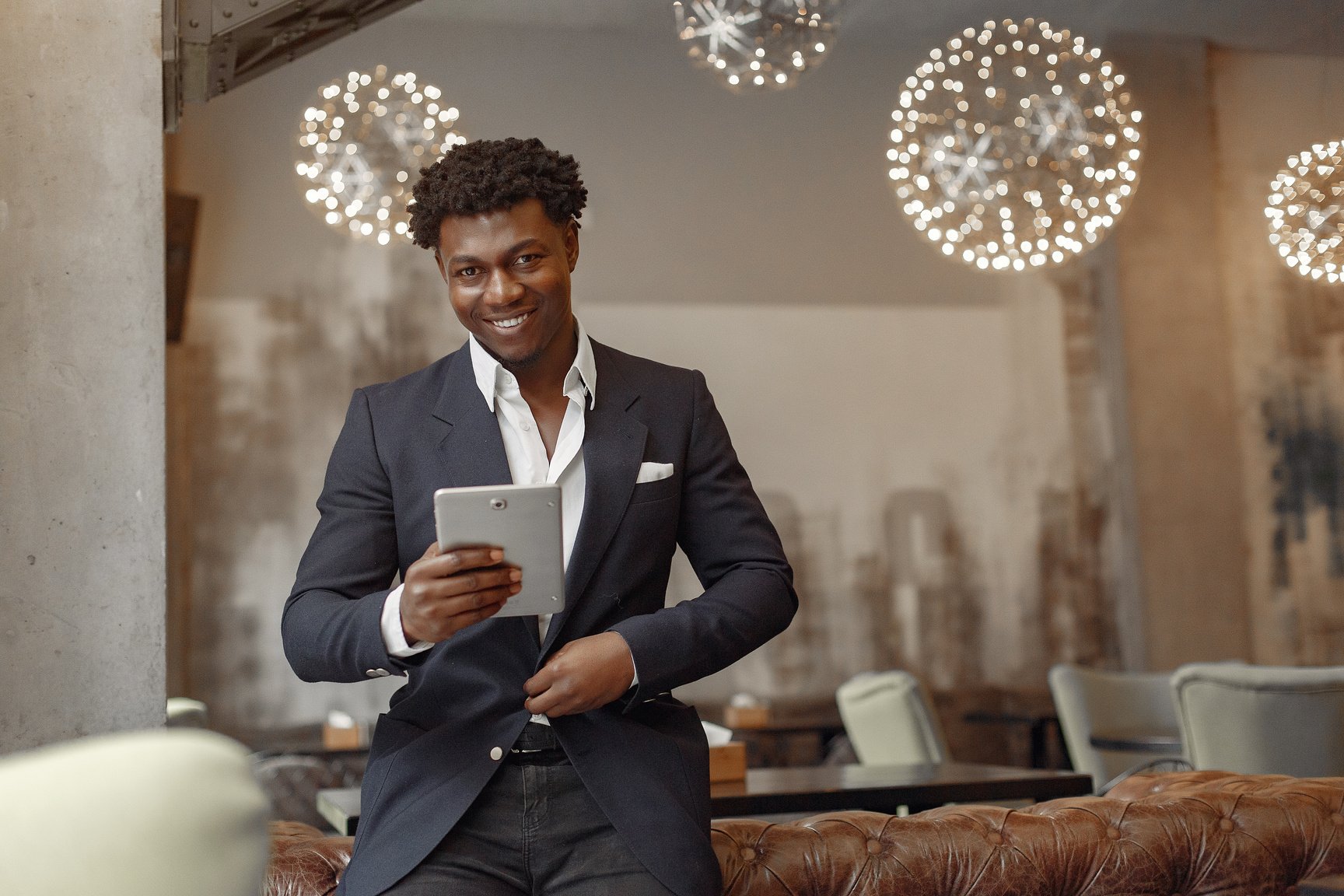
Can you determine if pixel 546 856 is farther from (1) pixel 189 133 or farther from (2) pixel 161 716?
(1) pixel 189 133

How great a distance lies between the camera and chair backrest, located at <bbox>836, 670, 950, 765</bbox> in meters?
5.48

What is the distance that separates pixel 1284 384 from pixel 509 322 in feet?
24.9

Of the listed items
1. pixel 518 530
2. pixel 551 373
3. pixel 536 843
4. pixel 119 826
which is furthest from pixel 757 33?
pixel 119 826

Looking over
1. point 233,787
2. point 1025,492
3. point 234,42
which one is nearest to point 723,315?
point 1025,492

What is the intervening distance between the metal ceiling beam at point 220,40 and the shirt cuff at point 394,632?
1.32 m

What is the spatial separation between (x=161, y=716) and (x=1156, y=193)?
24.7 feet

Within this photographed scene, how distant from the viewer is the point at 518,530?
1.60m

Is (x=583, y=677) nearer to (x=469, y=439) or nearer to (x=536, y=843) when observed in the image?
(x=536, y=843)

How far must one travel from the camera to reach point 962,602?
821cm

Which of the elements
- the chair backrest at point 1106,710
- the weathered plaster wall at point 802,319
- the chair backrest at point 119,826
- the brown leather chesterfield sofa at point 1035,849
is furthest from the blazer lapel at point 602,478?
the weathered plaster wall at point 802,319

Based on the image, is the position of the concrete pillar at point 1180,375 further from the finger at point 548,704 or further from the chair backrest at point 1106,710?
the finger at point 548,704

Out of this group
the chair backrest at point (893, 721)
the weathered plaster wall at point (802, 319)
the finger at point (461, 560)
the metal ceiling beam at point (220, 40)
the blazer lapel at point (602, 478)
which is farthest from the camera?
the weathered plaster wall at point (802, 319)

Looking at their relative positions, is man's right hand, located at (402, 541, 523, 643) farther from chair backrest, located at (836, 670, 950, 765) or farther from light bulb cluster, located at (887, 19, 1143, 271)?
chair backrest, located at (836, 670, 950, 765)

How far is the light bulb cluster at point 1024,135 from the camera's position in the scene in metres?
4.21
